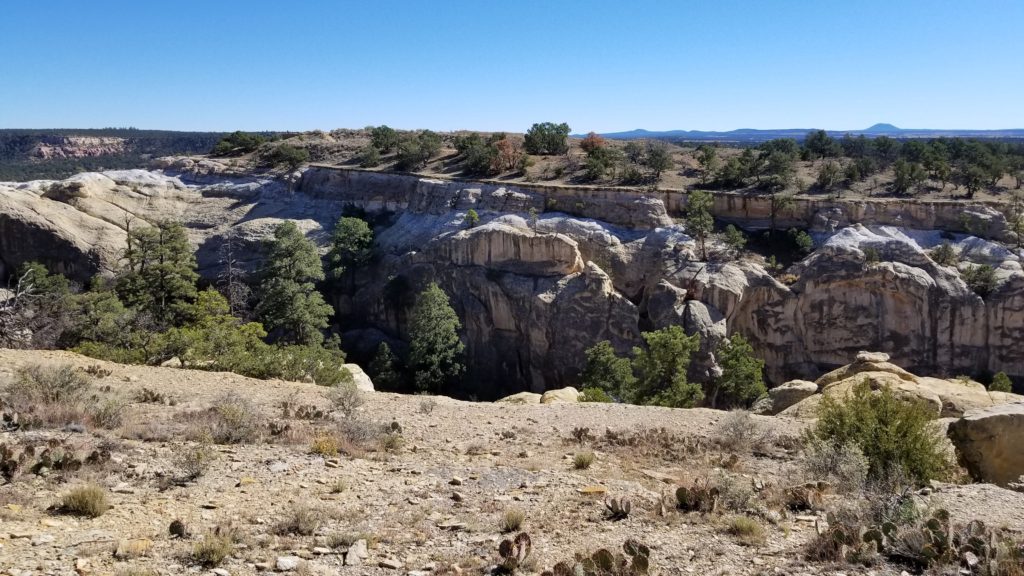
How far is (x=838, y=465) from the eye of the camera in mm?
9805

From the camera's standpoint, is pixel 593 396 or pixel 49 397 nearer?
pixel 49 397

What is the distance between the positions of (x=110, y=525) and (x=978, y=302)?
33705 millimetres

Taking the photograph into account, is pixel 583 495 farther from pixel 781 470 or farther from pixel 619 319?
Result: pixel 619 319

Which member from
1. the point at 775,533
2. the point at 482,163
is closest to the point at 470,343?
the point at 482,163

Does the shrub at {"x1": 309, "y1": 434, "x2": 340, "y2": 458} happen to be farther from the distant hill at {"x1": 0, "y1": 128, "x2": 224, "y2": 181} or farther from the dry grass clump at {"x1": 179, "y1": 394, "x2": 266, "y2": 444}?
the distant hill at {"x1": 0, "y1": 128, "x2": 224, "y2": 181}

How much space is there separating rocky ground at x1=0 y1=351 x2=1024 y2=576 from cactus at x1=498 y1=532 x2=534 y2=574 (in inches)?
→ 6.3

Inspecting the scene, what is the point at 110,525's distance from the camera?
697 cm

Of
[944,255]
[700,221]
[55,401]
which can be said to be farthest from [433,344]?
[944,255]

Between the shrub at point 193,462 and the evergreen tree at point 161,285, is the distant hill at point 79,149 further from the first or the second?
the shrub at point 193,462

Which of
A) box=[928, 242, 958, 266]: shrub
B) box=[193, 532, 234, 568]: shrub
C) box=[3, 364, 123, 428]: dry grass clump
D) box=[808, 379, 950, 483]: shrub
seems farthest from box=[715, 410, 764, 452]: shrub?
box=[928, 242, 958, 266]: shrub

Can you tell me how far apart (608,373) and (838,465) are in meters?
15.6

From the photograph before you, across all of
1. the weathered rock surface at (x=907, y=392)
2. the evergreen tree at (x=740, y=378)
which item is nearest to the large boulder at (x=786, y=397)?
A: the weathered rock surface at (x=907, y=392)

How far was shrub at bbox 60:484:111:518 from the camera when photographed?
7.12 m

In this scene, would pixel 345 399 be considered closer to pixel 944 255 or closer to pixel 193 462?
pixel 193 462
